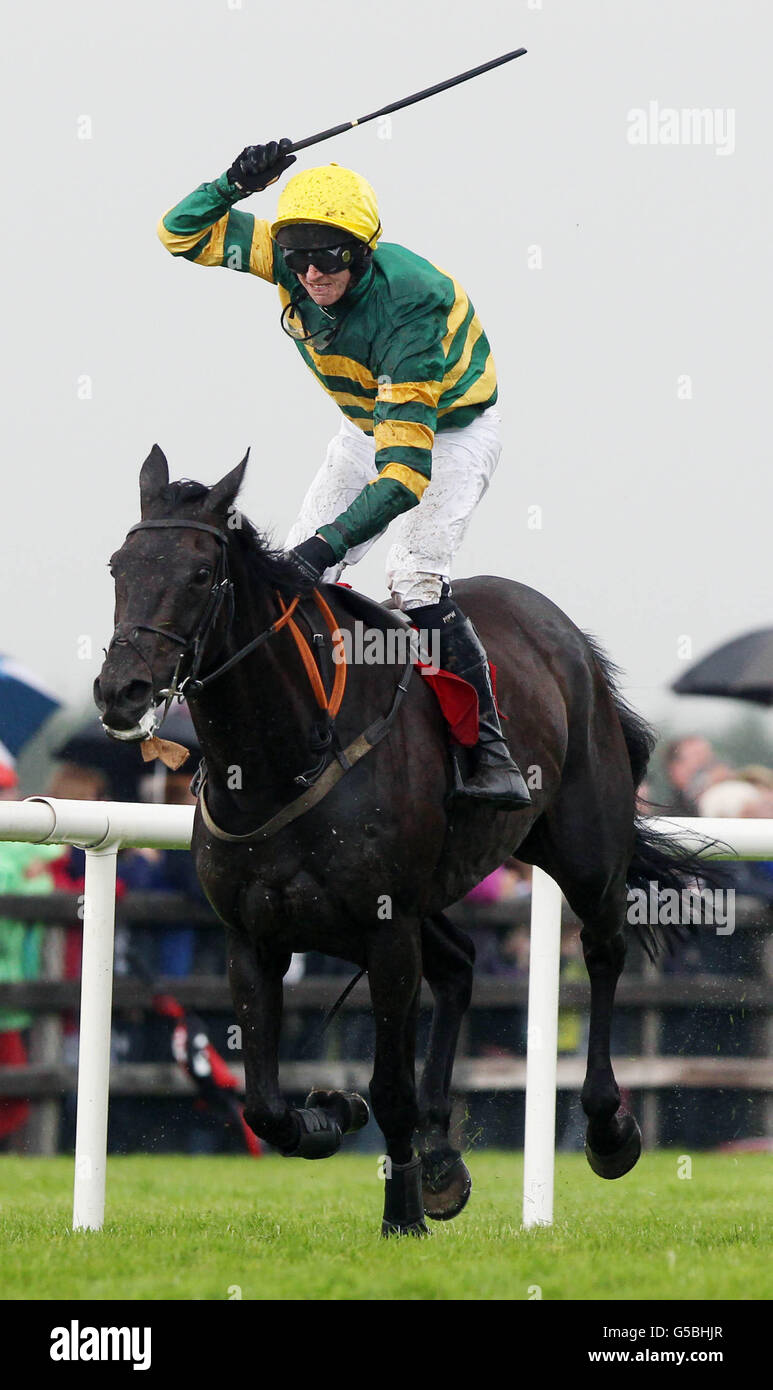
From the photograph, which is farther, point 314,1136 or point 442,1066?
point 442,1066

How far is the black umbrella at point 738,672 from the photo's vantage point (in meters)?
12.8

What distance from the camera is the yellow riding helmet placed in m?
4.70

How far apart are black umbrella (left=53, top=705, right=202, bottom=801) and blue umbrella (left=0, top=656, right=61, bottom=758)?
29 cm

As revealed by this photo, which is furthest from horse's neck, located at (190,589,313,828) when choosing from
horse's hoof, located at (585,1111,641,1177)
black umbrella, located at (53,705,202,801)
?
black umbrella, located at (53,705,202,801)

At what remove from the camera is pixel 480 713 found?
5.04 m

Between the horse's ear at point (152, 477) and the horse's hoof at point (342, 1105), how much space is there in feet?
5.50

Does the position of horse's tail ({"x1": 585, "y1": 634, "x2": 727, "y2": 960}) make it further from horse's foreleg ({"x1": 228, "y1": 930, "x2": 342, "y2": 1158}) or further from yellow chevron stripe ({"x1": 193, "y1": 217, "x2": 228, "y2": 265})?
yellow chevron stripe ({"x1": 193, "y1": 217, "x2": 228, "y2": 265})

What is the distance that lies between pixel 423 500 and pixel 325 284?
761mm

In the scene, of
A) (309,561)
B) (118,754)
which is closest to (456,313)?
(309,561)

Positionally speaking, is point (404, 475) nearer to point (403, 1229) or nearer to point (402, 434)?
point (402, 434)

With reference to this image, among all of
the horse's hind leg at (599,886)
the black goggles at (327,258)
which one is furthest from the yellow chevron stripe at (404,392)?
the horse's hind leg at (599,886)

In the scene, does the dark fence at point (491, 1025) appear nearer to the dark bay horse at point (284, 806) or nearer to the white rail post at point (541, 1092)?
the white rail post at point (541, 1092)
